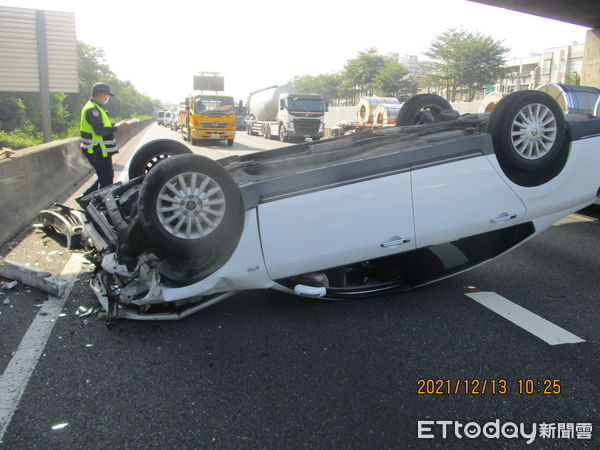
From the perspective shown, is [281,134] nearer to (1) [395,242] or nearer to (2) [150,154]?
(2) [150,154]

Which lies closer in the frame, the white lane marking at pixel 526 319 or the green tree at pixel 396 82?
the white lane marking at pixel 526 319

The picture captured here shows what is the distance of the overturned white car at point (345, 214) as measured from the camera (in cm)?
348

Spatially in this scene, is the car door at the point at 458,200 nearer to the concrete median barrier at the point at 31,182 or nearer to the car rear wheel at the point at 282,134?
the concrete median barrier at the point at 31,182

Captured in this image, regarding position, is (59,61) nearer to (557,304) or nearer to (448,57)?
(557,304)

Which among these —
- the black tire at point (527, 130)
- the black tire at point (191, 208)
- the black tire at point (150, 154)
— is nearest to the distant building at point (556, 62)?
the black tire at point (527, 130)

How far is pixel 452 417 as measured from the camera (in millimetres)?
2650

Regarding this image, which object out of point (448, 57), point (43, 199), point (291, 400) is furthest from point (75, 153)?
point (448, 57)

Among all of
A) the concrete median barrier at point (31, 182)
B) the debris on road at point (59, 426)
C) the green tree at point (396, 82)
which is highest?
the green tree at point (396, 82)

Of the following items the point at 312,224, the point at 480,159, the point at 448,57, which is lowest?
the point at 312,224

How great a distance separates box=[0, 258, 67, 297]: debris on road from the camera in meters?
4.30

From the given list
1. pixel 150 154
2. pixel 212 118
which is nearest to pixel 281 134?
pixel 212 118

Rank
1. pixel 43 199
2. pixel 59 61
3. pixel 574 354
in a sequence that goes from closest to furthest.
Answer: pixel 574 354
pixel 43 199
pixel 59 61

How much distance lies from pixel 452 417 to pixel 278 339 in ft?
4.30

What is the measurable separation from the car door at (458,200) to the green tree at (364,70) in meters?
68.0
